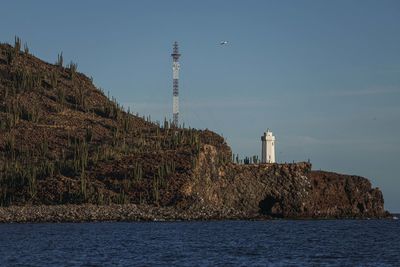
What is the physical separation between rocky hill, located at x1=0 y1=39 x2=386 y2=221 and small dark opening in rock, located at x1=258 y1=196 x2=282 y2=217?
0.37 feet

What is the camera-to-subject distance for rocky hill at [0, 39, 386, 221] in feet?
307

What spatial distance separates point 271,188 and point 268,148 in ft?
42.9

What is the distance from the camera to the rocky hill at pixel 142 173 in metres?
93.6

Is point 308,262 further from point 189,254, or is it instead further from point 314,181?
point 314,181

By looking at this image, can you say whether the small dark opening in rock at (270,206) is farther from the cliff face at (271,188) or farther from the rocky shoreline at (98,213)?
the rocky shoreline at (98,213)

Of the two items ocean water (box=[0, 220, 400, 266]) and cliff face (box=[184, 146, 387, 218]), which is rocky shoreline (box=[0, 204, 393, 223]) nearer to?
ocean water (box=[0, 220, 400, 266])

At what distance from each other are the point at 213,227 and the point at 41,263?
35521mm

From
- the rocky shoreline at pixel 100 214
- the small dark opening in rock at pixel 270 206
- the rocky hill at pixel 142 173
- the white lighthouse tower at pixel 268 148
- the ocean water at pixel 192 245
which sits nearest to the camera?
the ocean water at pixel 192 245

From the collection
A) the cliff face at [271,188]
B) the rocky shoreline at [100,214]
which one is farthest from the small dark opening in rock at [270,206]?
the rocky shoreline at [100,214]

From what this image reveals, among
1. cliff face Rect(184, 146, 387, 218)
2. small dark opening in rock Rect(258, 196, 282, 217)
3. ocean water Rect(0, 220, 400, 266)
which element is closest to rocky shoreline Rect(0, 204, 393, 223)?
ocean water Rect(0, 220, 400, 266)

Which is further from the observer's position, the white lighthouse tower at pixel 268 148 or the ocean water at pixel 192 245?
the white lighthouse tower at pixel 268 148

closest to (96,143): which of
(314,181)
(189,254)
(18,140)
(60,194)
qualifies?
Result: (18,140)

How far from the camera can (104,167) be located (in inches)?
3875

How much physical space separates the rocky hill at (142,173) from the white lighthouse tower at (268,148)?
4.90 meters
